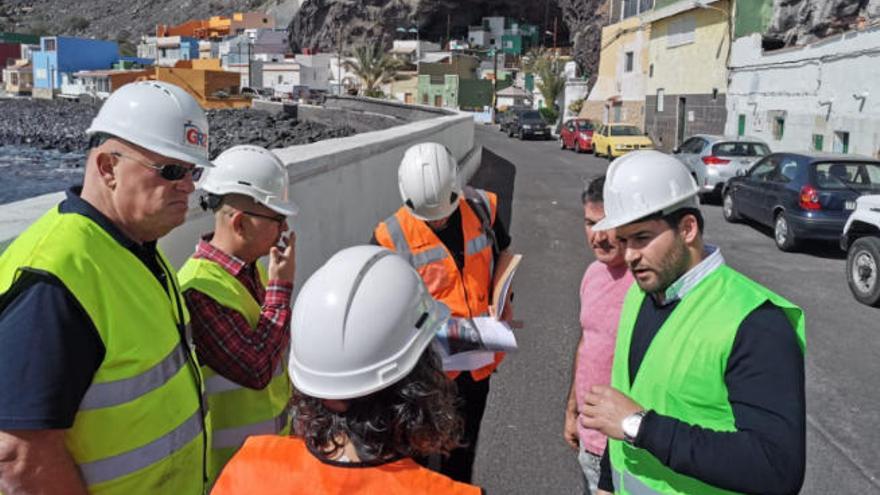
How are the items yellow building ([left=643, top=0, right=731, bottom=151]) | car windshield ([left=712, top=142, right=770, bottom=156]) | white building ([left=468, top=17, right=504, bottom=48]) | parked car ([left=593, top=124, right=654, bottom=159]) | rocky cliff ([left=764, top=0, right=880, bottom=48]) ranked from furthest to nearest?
white building ([left=468, top=17, right=504, bottom=48])
yellow building ([left=643, top=0, right=731, bottom=151])
parked car ([left=593, top=124, right=654, bottom=159])
rocky cliff ([left=764, top=0, right=880, bottom=48])
car windshield ([left=712, top=142, right=770, bottom=156])

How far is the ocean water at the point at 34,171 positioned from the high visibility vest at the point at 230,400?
33109mm

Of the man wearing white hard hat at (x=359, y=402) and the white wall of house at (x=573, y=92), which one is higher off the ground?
the white wall of house at (x=573, y=92)

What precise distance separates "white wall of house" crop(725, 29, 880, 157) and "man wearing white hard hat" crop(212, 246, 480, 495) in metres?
19.7

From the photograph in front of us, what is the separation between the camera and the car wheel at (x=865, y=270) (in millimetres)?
8617

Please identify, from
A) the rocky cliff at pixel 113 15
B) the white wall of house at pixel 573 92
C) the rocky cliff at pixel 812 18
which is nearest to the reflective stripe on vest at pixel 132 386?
the rocky cliff at pixel 812 18

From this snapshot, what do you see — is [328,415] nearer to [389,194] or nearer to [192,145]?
[192,145]

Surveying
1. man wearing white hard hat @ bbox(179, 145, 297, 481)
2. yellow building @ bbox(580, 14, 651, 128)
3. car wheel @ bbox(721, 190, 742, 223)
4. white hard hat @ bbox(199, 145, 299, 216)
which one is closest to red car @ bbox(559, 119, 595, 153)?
yellow building @ bbox(580, 14, 651, 128)

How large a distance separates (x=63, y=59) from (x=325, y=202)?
116m

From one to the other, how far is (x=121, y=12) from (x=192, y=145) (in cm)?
19501

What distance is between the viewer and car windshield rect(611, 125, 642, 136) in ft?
95.6

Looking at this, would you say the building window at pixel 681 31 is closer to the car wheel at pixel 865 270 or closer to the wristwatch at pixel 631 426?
the car wheel at pixel 865 270

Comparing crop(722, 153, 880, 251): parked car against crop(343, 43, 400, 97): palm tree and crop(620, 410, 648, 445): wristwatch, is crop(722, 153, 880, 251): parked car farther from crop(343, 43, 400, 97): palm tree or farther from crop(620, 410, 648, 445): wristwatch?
crop(343, 43, 400, 97): palm tree

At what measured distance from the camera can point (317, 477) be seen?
165 centimetres

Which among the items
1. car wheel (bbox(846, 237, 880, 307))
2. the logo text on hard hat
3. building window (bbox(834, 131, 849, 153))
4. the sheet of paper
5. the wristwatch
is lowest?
car wheel (bbox(846, 237, 880, 307))
